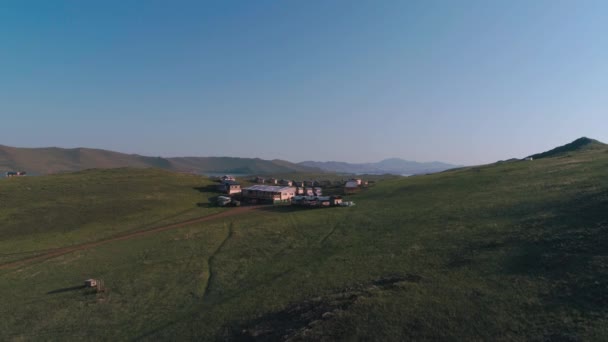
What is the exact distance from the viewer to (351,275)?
2777 centimetres

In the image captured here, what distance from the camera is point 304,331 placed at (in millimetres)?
18578

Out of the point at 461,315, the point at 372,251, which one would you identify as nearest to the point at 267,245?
the point at 372,251

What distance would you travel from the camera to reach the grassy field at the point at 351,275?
1889 centimetres

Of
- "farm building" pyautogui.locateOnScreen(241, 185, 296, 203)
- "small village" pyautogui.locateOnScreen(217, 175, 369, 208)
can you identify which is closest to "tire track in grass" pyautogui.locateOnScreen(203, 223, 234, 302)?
"small village" pyautogui.locateOnScreen(217, 175, 369, 208)

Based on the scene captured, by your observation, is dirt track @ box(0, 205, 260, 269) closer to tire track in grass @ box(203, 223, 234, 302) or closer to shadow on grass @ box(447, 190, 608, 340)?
tire track in grass @ box(203, 223, 234, 302)

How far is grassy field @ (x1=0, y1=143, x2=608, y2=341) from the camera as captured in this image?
18891mm

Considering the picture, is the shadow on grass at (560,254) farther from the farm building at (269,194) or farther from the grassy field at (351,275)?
the farm building at (269,194)

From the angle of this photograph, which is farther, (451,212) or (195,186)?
(195,186)

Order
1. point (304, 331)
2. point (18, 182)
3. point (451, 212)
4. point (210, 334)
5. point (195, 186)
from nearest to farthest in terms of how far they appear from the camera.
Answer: point (304, 331), point (210, 334), point (451, 212), point (18, 182), point (195, 186)

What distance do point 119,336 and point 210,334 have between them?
7837mm

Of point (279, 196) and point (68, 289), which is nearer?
point (68, 289)

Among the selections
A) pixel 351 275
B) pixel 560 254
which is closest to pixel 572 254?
pixel 560 254

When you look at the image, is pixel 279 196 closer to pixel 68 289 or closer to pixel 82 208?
pixel 82 208

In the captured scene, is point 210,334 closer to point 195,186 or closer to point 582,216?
point 582,216
